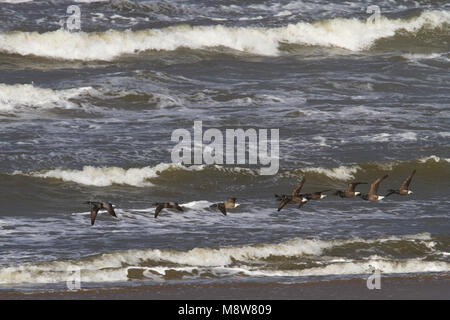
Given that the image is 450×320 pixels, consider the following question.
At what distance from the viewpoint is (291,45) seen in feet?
84.8

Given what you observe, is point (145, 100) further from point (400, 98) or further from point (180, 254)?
point (180, 254)

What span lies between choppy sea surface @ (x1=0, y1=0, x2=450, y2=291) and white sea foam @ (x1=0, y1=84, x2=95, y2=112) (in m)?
0.04

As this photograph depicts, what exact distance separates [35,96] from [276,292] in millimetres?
10702

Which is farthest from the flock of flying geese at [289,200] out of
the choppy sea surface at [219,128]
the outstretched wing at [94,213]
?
the choppy sea surface at [219,128]

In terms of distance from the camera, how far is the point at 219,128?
18016 millimetres

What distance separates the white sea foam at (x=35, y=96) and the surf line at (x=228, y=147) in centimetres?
281

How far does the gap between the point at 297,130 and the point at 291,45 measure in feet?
26.9

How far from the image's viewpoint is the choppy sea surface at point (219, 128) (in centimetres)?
1152

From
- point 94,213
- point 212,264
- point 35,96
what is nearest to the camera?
point 212,264

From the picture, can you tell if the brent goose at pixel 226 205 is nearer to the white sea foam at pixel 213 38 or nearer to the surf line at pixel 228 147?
the surf line at pixel 228 147

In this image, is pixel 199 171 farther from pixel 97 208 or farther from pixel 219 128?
pixel 97 208

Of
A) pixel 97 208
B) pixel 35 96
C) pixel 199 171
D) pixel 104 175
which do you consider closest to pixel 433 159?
pixel 199 171

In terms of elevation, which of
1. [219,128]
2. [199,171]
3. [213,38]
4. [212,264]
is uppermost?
[213,38]
